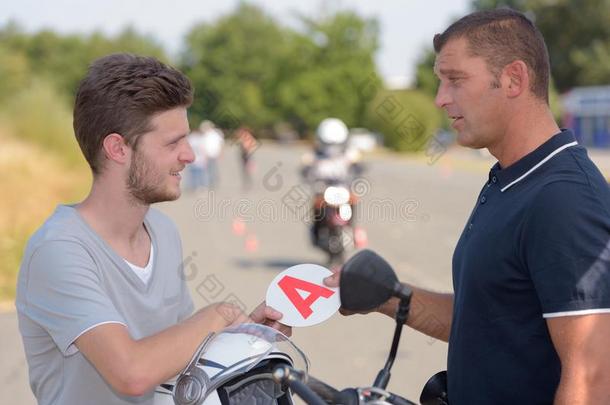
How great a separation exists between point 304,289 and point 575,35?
283 ft

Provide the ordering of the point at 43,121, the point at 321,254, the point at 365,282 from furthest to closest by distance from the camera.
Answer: the point at 43,121
the point at 321,254
the point at 365,282

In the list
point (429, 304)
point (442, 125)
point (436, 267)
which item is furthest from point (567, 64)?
point (429, 304)

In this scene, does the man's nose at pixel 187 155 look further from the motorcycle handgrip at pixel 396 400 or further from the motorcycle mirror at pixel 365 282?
the motorcycle handgrip at pixel 396 400

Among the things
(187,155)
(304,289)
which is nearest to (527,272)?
(304,289)

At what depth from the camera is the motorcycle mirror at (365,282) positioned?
6.19 ft

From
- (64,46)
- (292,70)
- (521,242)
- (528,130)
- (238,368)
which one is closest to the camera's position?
(238,368)

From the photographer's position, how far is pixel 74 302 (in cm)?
228

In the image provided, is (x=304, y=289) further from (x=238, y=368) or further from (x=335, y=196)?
(x=335, y=196)

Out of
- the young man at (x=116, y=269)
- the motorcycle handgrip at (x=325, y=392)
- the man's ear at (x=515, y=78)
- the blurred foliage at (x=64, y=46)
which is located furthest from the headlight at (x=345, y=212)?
the blurred foliage at (x=64, y=46)

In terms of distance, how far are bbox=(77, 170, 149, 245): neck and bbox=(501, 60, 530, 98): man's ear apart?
3.45 ft

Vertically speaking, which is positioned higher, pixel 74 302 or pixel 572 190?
pixel 572 190

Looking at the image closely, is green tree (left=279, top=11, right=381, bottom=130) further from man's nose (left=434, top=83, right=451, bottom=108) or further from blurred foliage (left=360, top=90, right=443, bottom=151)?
man's nose (left=434, top=83, right=451, bottom=108)

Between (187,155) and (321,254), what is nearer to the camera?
(187,155)

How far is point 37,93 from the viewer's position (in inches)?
1126
